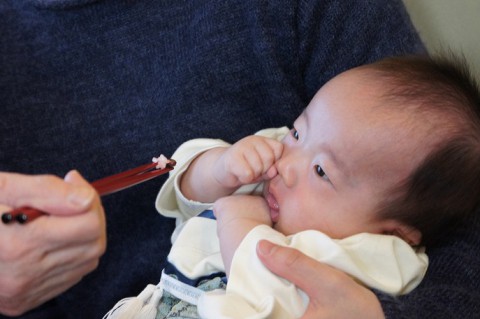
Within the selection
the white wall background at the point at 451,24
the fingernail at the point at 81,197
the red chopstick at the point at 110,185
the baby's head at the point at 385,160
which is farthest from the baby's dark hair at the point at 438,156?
the white wall background at the point at 451,24

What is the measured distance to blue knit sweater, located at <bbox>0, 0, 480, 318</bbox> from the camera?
999 millimetres

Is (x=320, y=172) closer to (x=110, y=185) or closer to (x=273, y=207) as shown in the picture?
(x=273, y=207)

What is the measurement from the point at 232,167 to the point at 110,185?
0.26 meters

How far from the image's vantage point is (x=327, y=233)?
2.81ft

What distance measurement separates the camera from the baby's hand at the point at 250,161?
862 mm

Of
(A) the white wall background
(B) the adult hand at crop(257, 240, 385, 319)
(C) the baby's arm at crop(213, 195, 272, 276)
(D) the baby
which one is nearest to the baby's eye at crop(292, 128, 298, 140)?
(D) the baby

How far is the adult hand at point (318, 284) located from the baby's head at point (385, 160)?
0.11 meters

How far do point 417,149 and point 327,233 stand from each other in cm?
19

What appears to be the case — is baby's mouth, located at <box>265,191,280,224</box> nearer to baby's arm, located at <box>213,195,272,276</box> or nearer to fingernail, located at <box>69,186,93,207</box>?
baby's arm, located at <box>213,195,272,276</box>

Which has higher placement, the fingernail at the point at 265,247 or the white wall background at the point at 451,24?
the fingernail at the point at 265,247

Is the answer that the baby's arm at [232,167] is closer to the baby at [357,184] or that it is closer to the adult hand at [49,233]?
the baby at [357,184]

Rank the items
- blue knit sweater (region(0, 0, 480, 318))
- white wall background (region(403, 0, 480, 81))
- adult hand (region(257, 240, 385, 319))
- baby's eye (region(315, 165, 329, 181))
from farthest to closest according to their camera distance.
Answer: white wall background (region(403, 0, 480, 81)) → blue knit sweater (region(0, 0, 480, 318)) → baby's eye (region(315, 165, 329, 181)) → adult hand (region(257, 240, 385, 319))

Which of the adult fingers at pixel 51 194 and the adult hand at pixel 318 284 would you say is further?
the adult hand at pixel 318 284

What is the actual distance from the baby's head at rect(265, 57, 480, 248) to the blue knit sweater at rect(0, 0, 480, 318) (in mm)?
206
